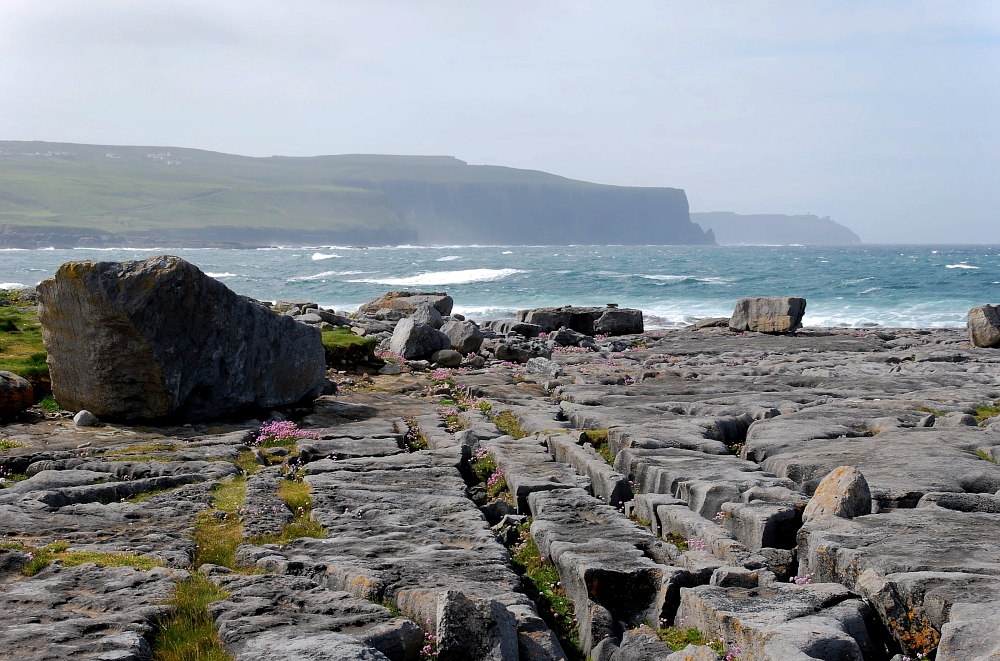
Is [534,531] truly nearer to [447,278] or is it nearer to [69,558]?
[69,558]

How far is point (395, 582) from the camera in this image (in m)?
6.43

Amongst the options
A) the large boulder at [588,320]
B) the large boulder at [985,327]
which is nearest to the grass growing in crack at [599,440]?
the large boulder at [985,327]

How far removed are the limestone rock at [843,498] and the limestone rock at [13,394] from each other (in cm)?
1177

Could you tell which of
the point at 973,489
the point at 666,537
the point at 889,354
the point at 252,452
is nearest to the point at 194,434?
the point at 252,452

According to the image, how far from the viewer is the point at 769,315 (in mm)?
35781

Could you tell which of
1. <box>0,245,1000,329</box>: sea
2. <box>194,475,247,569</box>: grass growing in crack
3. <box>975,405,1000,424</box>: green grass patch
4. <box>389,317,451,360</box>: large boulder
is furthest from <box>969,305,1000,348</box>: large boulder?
<box>194,475,247,569</box>: grass growing in crack

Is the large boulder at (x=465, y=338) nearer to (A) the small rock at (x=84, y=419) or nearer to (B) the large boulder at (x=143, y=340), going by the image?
(B) the large boulder at (x=143, y=340)

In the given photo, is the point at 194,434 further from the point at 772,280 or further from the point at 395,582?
the point at 772,280

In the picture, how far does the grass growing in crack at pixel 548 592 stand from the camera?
21.6 ft

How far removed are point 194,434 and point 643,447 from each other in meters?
6.96

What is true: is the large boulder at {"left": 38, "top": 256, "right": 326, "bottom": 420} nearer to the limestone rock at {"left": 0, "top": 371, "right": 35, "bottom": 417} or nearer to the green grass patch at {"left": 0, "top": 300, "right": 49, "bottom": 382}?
the limestone rock at {"left": 0, "top": 371, "right": 35, "bottom": 417}

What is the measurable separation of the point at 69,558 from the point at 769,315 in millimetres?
33237

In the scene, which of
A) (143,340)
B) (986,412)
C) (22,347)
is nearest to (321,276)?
(22,347)

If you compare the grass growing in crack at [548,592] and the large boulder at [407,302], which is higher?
the large boulder at [407,302]
